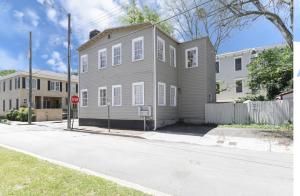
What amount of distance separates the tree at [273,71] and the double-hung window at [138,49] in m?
13.4

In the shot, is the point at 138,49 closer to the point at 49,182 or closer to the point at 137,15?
the point at 49,182

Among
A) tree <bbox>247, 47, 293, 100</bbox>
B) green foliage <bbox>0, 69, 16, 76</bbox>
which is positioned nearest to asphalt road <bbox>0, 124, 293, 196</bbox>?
tree <bbox>247, 47, 293, 100</bbox>

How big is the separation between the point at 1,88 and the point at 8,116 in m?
10.1

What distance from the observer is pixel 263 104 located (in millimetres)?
16750

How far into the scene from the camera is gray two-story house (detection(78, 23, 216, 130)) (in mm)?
17094

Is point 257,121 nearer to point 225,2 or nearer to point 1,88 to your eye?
point 225,2

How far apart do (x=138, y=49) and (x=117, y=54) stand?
2.27 metres

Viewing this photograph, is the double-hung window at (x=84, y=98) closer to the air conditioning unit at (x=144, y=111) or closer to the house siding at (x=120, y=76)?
the house siding at (x=120, y=76)

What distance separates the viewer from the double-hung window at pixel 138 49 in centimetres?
1758

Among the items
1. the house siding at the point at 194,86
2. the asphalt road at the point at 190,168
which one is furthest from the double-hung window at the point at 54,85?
the asphalt road at the point at 190,168

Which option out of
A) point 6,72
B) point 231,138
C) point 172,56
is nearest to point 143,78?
point 172,56

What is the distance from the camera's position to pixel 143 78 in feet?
56.7

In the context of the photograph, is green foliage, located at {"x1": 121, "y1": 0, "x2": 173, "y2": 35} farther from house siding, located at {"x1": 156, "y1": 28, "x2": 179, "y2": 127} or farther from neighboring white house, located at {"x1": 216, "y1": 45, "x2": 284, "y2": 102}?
house siding, located at {"x1": 156, "y1": 28, "x2": 179, "y2": 127}

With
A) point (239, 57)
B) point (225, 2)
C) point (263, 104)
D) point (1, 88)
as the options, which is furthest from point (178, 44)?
point (1, 88)
